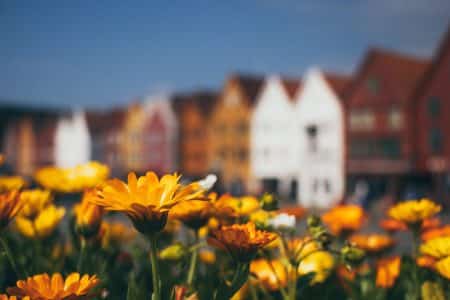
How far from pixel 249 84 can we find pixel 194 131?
283 inches

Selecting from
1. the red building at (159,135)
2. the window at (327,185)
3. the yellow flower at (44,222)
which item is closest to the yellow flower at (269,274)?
the yellow flower at (44,222)

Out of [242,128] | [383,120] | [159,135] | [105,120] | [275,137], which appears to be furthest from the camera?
[105,120]

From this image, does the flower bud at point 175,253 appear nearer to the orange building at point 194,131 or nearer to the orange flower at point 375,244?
the orange flower at point 375,244

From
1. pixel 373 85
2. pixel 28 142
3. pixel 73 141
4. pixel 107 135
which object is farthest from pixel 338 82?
pixel 28 142

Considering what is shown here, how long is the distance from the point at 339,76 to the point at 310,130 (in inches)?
157

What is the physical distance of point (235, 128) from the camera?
46.0 metres

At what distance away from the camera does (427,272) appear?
231 cm


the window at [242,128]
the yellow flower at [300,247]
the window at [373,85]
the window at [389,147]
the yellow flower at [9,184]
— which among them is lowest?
the window at [389,147]

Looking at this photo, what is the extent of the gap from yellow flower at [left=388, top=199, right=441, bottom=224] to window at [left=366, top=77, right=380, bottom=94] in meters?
35.7

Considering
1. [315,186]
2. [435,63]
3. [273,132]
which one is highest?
[435,63]

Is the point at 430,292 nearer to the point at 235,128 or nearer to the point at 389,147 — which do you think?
the point at 389,147

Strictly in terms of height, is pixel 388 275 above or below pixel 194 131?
below

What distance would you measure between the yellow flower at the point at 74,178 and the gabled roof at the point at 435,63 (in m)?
33.4

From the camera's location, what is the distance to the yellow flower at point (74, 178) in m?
2.51
